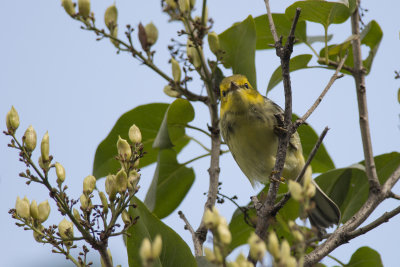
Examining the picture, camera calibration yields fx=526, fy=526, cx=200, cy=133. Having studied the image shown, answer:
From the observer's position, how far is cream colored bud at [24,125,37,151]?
2.32m

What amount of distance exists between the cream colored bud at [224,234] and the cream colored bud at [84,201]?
36.1 inches

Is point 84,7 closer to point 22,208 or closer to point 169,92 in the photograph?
point 169,92

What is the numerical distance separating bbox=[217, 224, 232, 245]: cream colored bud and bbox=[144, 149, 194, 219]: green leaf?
1.93 metres

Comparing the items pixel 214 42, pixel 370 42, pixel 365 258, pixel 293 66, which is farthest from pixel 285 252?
pixel 370 42

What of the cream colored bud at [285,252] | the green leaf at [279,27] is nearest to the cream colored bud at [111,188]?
the cream colored bud at [285,252]

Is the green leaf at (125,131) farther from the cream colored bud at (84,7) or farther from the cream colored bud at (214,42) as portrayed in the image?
the cream colored bud at (84,7)

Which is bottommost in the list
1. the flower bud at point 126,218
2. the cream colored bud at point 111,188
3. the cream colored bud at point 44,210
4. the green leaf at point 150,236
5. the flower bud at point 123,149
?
the green leaf at point 150,236

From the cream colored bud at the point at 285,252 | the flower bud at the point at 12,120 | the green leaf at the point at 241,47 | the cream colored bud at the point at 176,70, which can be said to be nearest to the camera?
the cream colored bud at the point at 285,252

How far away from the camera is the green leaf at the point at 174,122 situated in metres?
3.19

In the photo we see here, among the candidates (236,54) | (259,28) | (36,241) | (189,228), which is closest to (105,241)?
(36,241)

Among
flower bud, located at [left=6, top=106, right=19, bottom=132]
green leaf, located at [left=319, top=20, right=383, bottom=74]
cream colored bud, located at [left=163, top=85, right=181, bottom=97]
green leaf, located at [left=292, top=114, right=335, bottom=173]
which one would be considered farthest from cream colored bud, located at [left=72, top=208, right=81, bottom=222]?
green leaf, located at [left=319, top=20, right=383, bottom=74]

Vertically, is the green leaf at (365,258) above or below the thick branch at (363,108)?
below

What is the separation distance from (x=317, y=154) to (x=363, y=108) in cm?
78

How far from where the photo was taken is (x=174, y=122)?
11.4 feet
